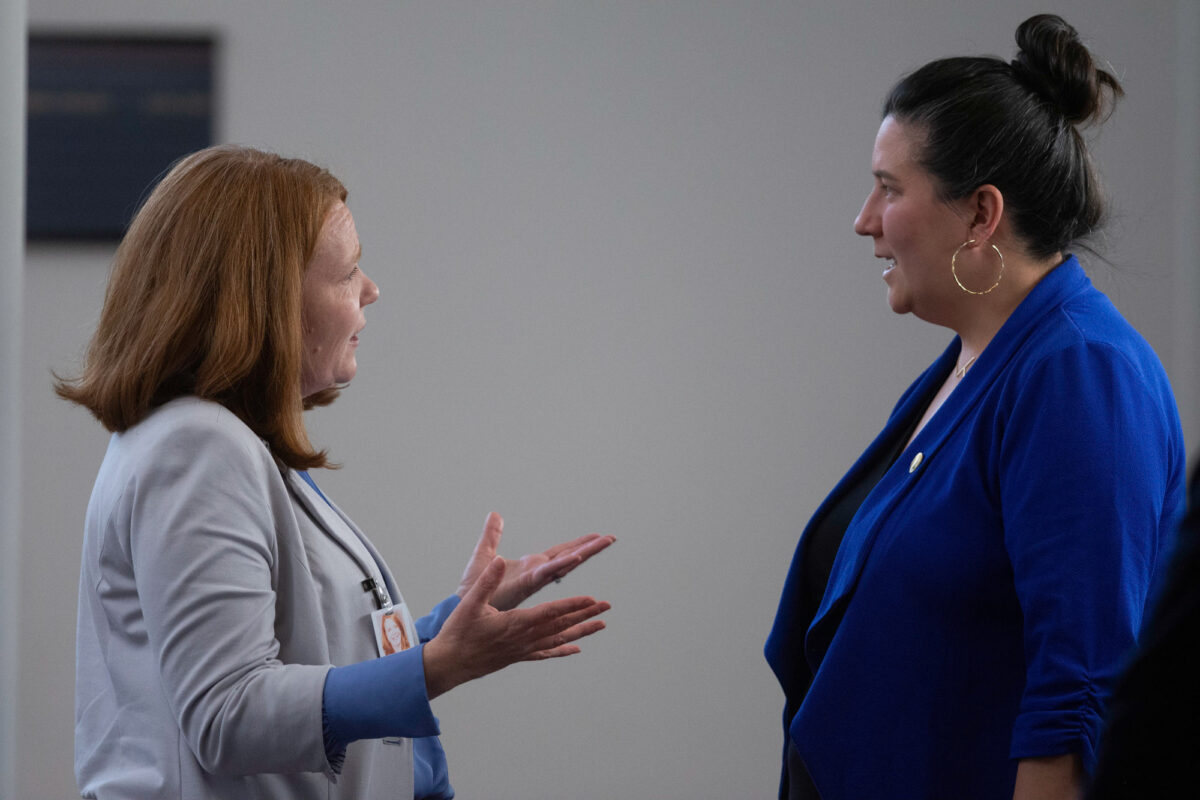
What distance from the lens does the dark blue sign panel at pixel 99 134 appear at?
3289 mm

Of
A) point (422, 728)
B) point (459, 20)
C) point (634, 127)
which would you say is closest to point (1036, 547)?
point (422, 728)

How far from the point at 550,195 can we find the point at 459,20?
24.8 inches

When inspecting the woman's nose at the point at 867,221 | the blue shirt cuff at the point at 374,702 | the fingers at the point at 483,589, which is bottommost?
the blue shirt cuff at the point at 374,702

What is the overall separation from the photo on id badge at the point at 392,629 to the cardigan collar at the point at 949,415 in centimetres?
55

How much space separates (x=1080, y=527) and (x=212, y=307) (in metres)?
1.04

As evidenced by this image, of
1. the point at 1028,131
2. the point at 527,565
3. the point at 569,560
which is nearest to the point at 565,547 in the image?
the point at 527,565

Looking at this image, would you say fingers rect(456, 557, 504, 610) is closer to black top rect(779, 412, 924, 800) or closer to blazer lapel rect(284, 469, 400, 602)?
blazer lapel rect(284, 469, 400, 602)

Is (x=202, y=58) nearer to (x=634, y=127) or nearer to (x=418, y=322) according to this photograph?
(x=418, y=322)

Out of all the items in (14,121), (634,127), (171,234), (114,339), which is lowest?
(114,339)

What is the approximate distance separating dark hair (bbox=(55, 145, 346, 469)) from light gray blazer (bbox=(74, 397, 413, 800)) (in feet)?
0.16

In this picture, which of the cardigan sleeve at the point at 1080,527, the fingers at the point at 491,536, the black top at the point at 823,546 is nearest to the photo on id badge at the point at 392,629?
the fingers at the point at 491,536

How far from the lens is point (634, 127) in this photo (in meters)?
3.37

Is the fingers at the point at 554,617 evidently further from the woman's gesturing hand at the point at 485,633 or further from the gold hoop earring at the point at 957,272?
the gold hoop earring at the point at 957,272

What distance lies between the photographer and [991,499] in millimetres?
1263
